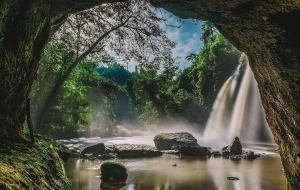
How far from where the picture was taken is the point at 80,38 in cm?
1321

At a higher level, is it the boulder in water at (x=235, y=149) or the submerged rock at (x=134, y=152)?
the boulder in water at (x=235, y=149)

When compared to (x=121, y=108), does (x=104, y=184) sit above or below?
below

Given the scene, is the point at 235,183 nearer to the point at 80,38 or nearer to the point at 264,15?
the point at 264,15

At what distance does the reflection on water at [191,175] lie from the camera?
8.12 metres

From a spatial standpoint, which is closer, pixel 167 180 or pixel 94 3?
pixel 94 3

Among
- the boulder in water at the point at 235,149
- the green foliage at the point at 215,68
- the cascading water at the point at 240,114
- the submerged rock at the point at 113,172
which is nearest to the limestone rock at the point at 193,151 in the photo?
the boulder in water at the point at 235,149

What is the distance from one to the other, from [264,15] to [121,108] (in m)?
67.9

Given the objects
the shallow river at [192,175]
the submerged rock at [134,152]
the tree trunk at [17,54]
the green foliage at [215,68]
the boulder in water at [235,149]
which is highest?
the green foliage at [215,68]

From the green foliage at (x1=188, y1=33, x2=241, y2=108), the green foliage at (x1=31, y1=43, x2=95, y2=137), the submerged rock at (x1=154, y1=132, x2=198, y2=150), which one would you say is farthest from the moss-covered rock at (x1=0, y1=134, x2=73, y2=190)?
the green foliage at (x1=188, y1=33, x2=241, y2=108)

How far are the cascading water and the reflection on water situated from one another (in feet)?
43.5

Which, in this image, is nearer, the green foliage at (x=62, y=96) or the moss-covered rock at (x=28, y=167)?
the moss-covered rock at (x=28, y=167)

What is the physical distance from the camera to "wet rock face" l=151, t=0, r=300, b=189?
10.6ft

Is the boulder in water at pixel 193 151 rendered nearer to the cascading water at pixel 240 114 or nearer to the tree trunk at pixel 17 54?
the cascading water at pixel 240 114

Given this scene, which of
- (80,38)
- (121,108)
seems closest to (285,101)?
(80,38)
